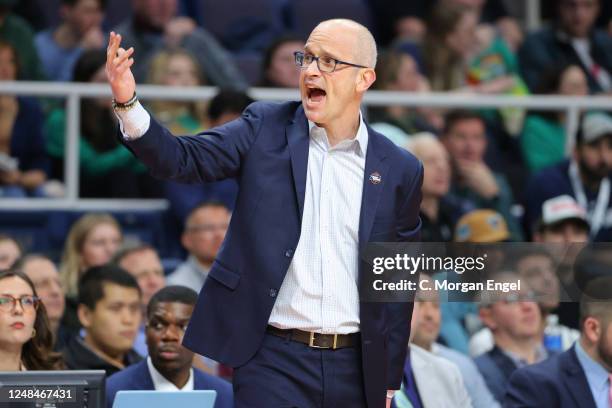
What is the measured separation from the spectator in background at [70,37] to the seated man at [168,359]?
146 inches

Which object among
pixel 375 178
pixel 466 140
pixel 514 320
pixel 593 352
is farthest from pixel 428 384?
pixel 466 140

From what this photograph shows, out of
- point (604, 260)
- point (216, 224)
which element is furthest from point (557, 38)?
point (604, 260)

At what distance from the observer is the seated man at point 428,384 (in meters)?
6.38

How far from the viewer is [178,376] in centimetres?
609

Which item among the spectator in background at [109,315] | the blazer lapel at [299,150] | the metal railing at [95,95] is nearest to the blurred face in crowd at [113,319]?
the spectator in background at [109,315]

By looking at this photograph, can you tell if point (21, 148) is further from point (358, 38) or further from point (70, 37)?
point (358, 38)

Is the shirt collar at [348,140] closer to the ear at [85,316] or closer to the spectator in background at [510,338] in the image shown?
the spectator in background at [510,338]

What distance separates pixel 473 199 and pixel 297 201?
439 cm

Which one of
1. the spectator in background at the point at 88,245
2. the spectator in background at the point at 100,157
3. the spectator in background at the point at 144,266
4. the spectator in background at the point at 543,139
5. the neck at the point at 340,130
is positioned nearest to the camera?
the neck at the point at 340,130

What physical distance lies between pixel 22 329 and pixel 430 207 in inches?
137

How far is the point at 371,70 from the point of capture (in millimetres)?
4875

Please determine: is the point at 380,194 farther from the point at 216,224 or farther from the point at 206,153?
the point at 216,224

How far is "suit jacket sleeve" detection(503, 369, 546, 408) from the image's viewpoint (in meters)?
5.84

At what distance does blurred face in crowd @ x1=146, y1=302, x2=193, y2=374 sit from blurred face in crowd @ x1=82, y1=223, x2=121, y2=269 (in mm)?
1782
